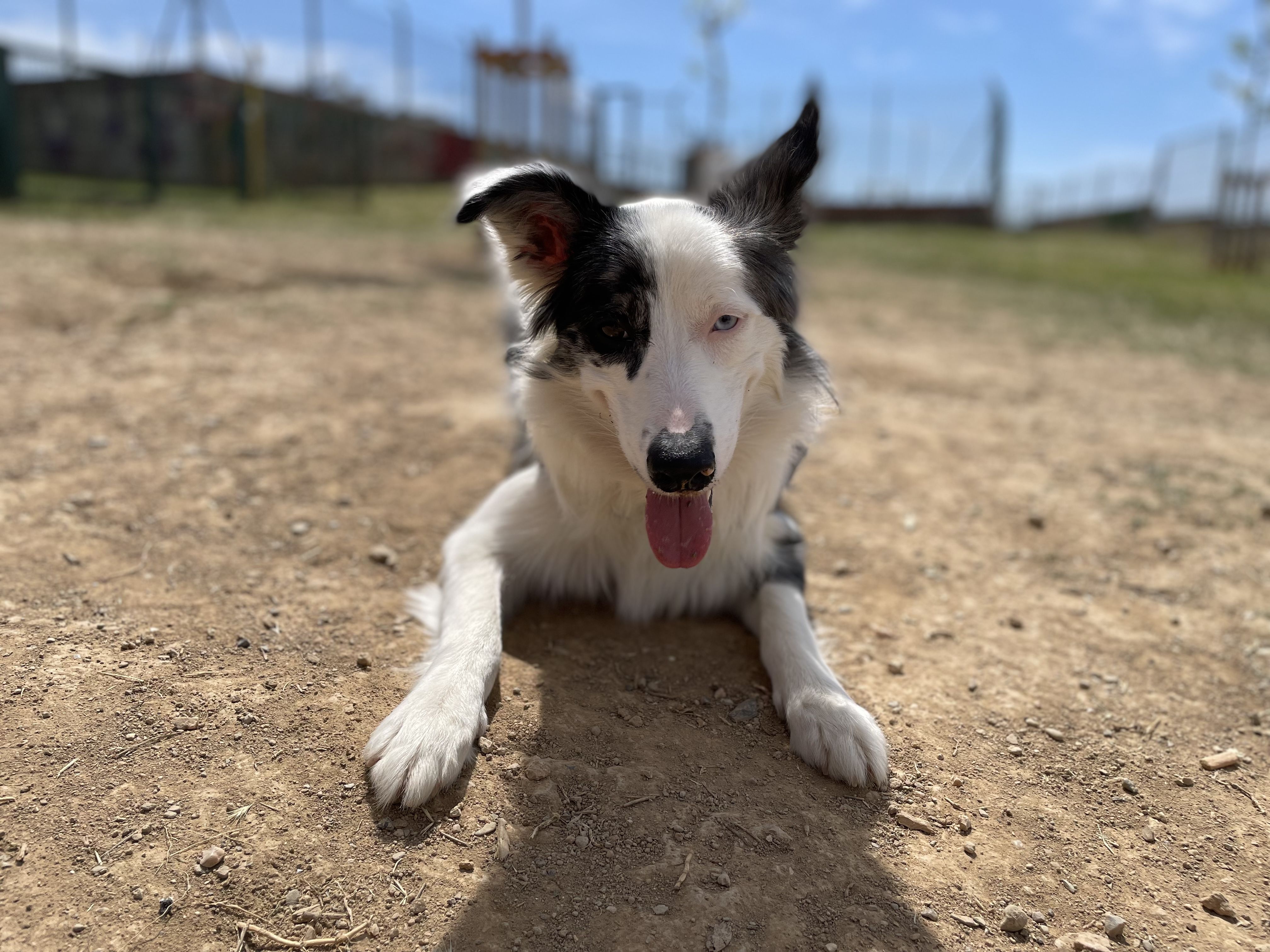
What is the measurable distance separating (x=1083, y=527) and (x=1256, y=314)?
404 inches

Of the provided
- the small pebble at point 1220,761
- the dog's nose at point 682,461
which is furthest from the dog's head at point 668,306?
the small pebble at point 1220,761

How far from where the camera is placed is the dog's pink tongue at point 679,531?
303 cm

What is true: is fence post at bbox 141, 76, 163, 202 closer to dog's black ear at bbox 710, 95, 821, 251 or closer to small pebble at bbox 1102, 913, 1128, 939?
dog's black ear at bbox 710, 95, 821, 251

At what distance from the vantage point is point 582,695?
300 cm

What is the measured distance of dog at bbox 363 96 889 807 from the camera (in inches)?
107

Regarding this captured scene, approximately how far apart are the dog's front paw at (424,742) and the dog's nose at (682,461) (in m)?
0.92

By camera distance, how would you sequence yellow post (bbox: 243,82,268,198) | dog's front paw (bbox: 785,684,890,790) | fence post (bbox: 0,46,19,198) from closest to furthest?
dog's front paw (bbox: 785,684,890,790) → fence post (bbox: 0,46,19,198) → yellow post (bbox: 243,82,268,198)

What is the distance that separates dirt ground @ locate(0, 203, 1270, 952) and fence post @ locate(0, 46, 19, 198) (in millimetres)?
10168

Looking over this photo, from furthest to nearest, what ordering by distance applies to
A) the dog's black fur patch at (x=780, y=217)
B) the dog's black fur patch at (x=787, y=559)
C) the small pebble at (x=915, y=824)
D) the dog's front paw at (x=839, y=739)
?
the dog's black fur patch at (x=787, y=559) → the dog's black fur patch at (x=780, y=217) → the dog's front paw at (x=839, y=739) → the small pebble at (x=915, y=824)

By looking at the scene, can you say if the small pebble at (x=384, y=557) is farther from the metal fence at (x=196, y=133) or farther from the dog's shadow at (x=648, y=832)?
the metal fence at (x=196, y=133)

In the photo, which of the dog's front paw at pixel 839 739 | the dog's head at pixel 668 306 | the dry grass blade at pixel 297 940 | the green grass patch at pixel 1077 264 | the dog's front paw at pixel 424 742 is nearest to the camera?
the dry grass blade at pixel 297 940

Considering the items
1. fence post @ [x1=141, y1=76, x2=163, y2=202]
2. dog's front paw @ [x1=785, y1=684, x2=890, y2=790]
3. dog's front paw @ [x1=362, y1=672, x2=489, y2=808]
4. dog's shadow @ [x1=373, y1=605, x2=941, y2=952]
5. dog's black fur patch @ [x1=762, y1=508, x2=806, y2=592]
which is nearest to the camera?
dog's shadow @ [x1=373, y1=605, x2=941, y2=952]

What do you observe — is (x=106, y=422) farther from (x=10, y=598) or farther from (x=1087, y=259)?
(x=1087, y=259)

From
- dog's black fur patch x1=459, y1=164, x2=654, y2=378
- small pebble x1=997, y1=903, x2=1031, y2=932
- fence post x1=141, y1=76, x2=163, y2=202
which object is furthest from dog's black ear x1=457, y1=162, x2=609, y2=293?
fence post x1=141, y1=76, x2=163, y2=202
